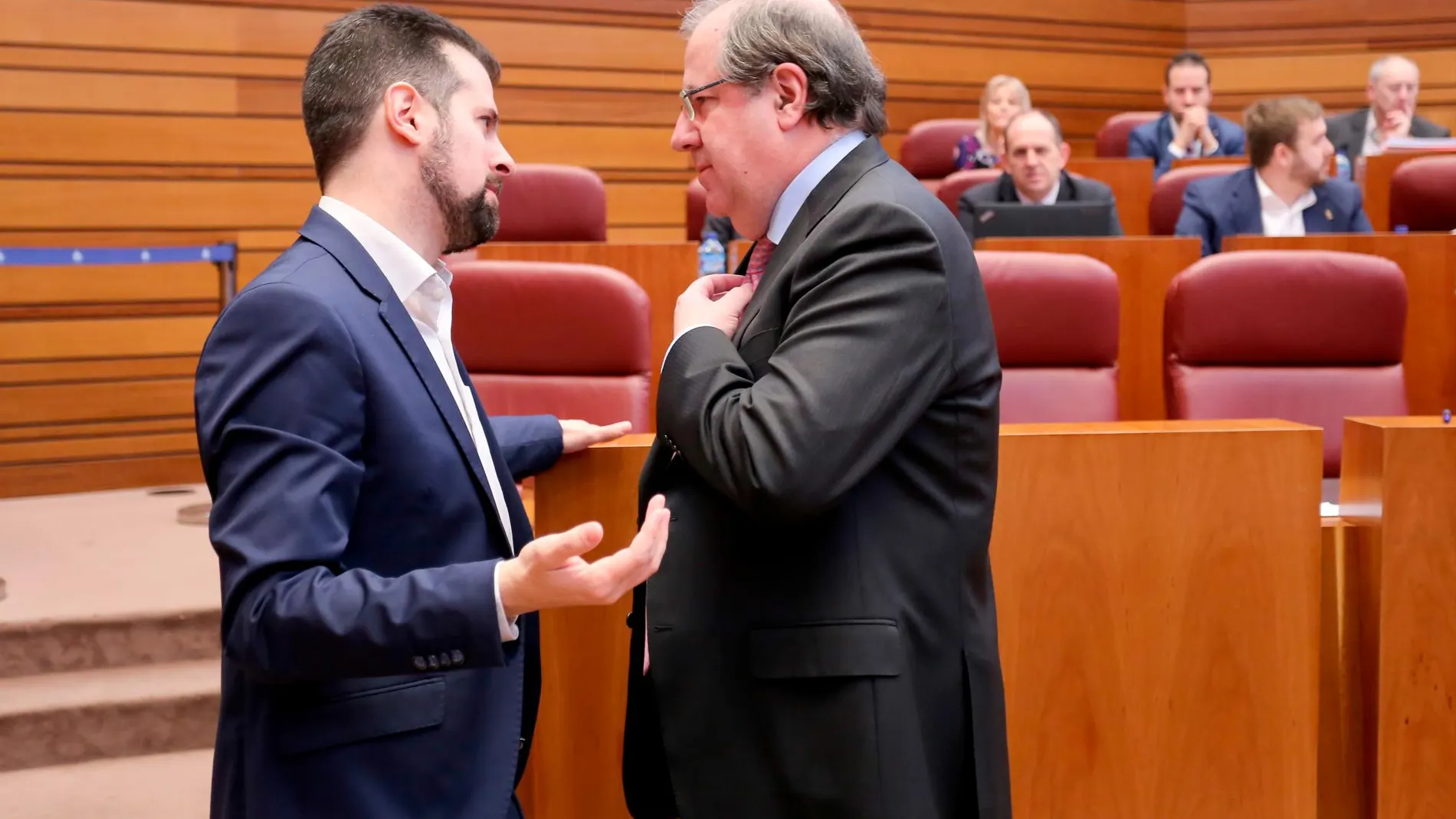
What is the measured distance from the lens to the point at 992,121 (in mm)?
4410

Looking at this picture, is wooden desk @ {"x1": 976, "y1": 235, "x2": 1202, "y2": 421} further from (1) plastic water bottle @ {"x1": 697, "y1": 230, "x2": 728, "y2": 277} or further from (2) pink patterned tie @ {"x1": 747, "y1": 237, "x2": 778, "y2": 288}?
(2) pink patterned tie @ {"x1": 747, "y1": 237, "x2": 778, "y2": 288}

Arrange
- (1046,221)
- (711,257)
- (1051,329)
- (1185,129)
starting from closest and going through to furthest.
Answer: (1051,329) < (1046,221) < (711,257) < (1185,129)

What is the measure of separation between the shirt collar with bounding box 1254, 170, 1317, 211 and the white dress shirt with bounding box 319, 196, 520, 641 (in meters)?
2.89

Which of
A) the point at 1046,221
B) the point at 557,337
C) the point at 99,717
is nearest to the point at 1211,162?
the point at 1046,221

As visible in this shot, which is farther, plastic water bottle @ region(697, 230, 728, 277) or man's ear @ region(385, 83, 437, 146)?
plastic water bottle @ region(697, 230, 728, 277)

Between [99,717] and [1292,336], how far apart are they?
77.7 inches

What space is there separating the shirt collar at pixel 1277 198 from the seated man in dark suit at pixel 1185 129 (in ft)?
4.29

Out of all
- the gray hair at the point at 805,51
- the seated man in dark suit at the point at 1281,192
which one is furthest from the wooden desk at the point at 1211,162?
the gray hair at the point at 805,51

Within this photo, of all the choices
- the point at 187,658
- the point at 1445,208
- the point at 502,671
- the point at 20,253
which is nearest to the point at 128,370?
the point at 20,253

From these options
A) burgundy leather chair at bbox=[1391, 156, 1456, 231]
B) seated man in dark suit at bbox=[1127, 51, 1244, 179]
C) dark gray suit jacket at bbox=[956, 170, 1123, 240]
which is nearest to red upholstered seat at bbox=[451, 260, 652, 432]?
dark gray suit jacket at bbox=[956, 170, 1123, 240]

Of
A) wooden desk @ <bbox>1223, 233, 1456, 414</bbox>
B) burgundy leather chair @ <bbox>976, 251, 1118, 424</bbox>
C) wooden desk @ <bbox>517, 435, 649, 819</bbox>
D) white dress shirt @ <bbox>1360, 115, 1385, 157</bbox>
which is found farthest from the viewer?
white dress shirt @ <bbox>1360, 115, 1385, 157</bbox>

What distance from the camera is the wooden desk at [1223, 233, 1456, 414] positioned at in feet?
7.95

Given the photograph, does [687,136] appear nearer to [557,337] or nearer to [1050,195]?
[557,337]

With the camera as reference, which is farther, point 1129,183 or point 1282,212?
point 1129,183
